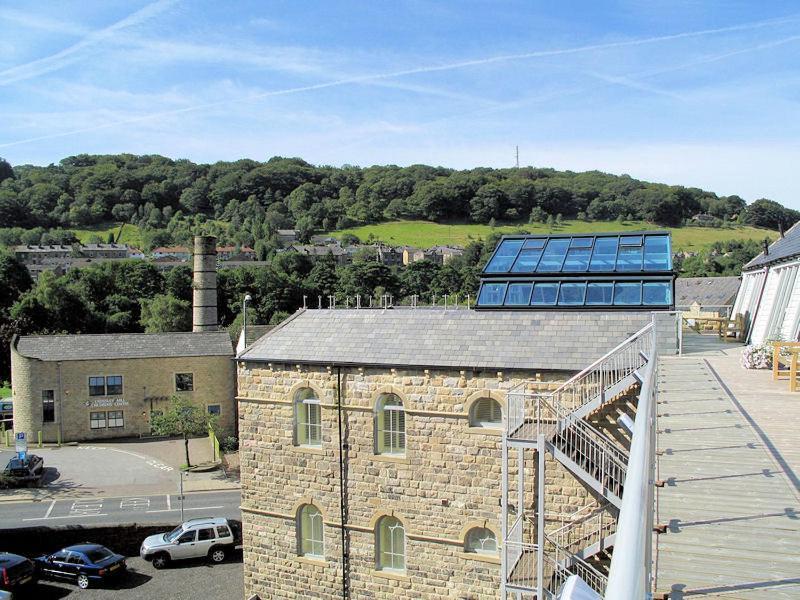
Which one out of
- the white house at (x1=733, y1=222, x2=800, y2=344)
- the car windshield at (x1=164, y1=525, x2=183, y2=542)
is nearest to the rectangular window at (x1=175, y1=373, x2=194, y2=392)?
the car windshield at (x1=164, y1=525, x2=183, y2=542)

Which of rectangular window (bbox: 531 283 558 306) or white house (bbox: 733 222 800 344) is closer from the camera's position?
white house (bbox: 733 222 800 344)

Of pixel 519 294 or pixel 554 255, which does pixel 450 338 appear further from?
pixel 554 255

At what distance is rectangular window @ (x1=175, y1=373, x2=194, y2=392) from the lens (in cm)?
3728

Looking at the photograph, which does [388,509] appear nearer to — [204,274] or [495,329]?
[495,329]

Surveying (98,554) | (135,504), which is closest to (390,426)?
(98,554)

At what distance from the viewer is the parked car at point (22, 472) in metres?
29.3

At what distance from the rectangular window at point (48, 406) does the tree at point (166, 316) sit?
26.8 metres

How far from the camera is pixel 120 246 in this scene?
119250mm

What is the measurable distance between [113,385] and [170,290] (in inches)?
1688

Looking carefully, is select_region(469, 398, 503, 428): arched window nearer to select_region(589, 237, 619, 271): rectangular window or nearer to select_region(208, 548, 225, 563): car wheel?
select_region(589, 237, 619, 271): rectangular window

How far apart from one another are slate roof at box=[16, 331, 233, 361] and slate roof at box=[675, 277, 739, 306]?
101ft

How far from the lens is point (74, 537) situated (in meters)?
23.6

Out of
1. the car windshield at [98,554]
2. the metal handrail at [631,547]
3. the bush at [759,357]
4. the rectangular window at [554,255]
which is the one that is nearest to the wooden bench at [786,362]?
the bush at [759,357]

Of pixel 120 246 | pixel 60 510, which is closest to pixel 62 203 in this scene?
pixel 120 246
